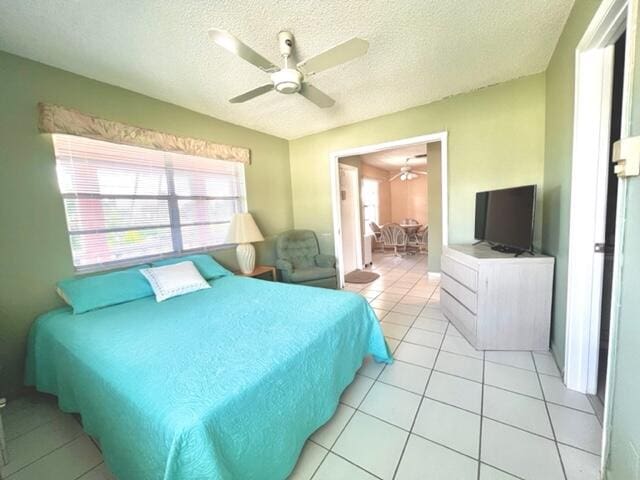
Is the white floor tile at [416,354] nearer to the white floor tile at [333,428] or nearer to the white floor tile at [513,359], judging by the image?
the white floor tile at [513,359]

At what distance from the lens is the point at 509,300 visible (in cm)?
215

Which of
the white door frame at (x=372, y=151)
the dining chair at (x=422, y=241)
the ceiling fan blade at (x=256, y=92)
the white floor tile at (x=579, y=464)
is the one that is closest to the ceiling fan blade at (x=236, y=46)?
the ceiling fan blade at (x=256, y=92)

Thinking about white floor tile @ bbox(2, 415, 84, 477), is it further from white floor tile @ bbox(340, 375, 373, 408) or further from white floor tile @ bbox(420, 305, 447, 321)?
white floor tile @ bbox(420, 305, 447, 321)

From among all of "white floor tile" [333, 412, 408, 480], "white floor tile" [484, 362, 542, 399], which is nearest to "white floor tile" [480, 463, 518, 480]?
"white floor tile" [333, 412, 408, 480]

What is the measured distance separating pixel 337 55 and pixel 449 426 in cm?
231

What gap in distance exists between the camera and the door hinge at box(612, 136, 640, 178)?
2.94ft

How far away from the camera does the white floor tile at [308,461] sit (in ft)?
4.17

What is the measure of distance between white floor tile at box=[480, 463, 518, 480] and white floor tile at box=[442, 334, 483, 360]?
1023 millimetres

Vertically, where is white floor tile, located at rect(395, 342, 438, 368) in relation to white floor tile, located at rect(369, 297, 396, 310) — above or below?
below

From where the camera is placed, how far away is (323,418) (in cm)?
145

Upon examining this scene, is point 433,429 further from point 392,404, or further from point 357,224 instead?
point 357,224

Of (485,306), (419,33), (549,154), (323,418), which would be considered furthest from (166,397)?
(549,154)

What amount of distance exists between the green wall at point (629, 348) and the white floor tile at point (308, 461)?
122 cm

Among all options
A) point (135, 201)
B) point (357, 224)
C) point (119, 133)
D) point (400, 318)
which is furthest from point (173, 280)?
point (357, 224)
